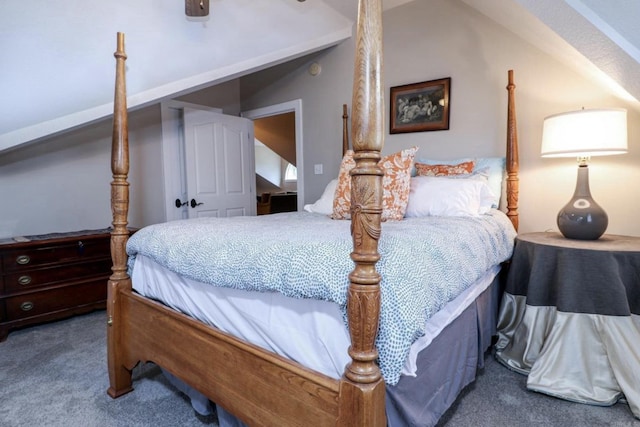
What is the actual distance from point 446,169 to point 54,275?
3031mm

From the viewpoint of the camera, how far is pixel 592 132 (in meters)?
1.84

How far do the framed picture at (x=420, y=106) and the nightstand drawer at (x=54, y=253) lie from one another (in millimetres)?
2660

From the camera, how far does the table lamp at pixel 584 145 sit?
1.82 m

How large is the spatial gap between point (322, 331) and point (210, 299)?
0.54 m

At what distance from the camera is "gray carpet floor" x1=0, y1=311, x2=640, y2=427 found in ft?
5.00

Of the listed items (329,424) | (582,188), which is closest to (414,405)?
(329,424)

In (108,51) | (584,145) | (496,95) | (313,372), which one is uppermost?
(108,51)

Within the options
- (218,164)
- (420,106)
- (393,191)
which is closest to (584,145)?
(393,191)

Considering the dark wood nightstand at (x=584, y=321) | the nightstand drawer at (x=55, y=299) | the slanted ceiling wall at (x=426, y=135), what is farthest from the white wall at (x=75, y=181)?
A: the dark wood nightstand at (x=584, y=321)

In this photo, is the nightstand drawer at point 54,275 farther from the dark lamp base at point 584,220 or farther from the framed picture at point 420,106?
the dark lamp base at point 584,220

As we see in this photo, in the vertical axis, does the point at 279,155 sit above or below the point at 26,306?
above

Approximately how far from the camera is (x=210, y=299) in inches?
52.9

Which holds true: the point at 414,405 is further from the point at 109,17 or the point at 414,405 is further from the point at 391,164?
the point at 109,17

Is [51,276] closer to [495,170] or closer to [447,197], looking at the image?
[447,197]
